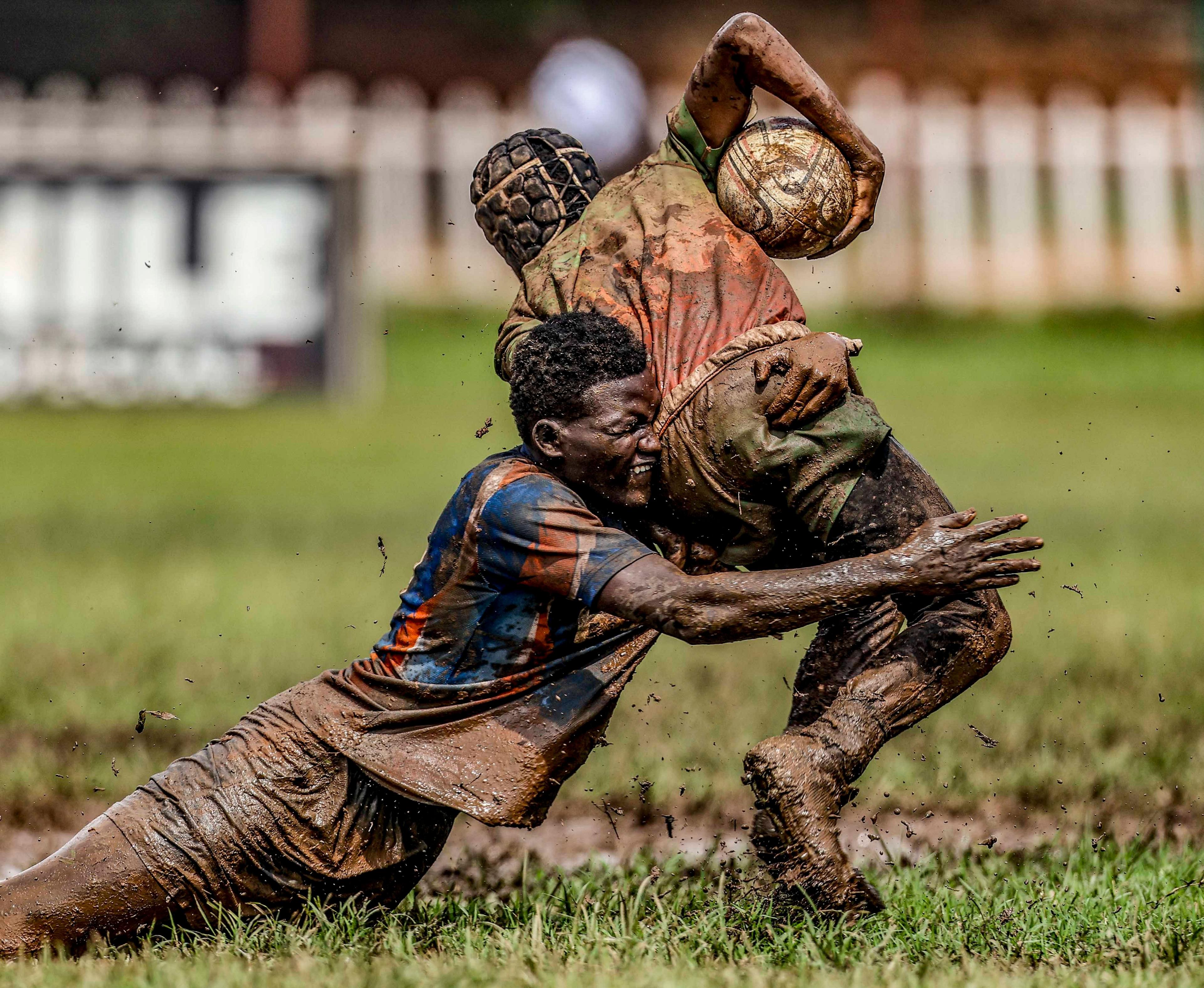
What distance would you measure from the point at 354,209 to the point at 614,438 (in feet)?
45.1

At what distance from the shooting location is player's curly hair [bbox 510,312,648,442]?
3.96 m

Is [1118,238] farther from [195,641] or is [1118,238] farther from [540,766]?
[540,766]

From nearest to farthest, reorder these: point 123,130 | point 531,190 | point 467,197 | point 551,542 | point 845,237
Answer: point 551,542 → point 845,237 → point 531,190 → point 123,130 → point 467,197

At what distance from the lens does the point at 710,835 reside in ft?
18.2

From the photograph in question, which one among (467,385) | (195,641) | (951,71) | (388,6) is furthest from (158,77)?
(195,641)

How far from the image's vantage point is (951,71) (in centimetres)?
3516

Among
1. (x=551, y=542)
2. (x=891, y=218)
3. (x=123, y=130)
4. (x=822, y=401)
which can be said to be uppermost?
(x=123, y=130)

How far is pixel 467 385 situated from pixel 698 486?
16316mm

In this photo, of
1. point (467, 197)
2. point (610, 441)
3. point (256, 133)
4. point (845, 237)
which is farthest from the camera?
point (467, 197)

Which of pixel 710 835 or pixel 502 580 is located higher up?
pixel 502 580

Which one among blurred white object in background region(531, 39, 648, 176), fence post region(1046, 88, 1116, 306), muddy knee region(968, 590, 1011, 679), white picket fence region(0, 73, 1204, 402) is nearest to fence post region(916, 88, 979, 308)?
white picket fence region(0, 73, 1204, 402)

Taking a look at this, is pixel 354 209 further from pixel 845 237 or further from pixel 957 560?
pixel 957 560

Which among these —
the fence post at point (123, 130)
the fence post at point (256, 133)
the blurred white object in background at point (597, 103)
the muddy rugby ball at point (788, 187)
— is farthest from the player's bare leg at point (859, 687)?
the fence post at point (123, 130)

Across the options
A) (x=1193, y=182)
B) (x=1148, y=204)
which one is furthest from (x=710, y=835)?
(x=1193, y=182)
